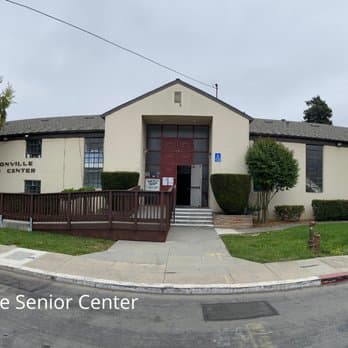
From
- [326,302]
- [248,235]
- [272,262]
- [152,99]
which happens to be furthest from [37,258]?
[152,99]

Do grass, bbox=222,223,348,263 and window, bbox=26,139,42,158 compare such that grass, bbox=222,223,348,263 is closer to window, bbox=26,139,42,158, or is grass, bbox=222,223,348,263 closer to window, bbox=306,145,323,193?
window, bbox=306,145,323,193

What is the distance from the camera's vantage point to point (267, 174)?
53.3 ft

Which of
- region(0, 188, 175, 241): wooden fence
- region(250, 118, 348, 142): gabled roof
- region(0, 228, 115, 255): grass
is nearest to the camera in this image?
region(0, 228, 115, 255): grass

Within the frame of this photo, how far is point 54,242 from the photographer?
10.3m

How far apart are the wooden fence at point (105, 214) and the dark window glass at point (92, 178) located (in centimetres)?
720

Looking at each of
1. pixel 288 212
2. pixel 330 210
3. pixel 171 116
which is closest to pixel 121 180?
pixel 171 116

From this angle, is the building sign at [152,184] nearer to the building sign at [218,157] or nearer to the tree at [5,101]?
the building sign at [218,157]

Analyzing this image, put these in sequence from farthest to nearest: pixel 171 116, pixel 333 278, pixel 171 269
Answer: pixel 171 116
pixel 171 269
pixel 333 278

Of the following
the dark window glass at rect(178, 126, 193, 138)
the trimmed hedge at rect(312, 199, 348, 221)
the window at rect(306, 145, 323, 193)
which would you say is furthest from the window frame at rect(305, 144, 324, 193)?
the dark window glass at rect(178, 126, 193, 138)

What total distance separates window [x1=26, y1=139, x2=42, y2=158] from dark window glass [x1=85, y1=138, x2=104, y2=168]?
3156 mm

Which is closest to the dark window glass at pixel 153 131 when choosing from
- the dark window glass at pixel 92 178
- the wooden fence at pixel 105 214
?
the dark window glass at pixel 92 178

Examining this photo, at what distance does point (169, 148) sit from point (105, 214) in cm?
804

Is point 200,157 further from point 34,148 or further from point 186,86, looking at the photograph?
point 34,148

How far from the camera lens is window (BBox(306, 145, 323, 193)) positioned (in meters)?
19.2
